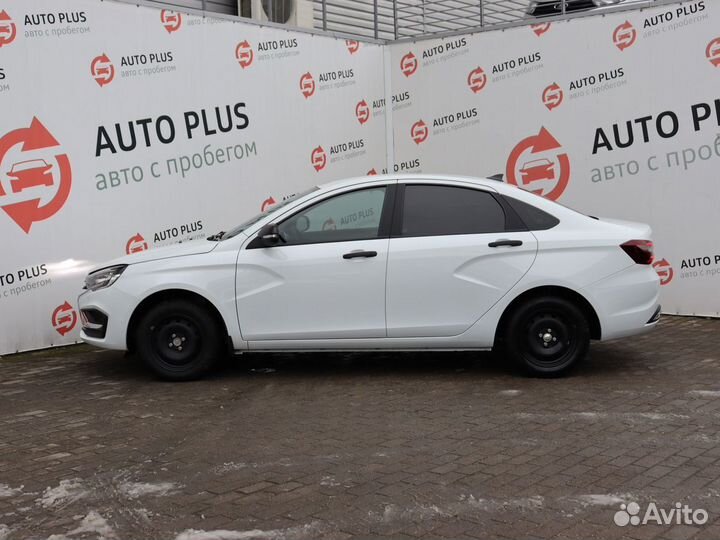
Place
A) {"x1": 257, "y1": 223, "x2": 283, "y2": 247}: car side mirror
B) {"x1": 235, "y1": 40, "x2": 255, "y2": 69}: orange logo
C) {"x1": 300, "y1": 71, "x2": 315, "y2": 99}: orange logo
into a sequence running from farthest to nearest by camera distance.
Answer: {"x1": 300, "y1": 71, "x2": 315, "y2": 99}: orange logo, {"x1": 235, "y1": 40, "x2": 255, "y2": 69}: orange logo, {"x1": 257, "y1": 223, "x2": 283, "y2": 247}: car side mirror

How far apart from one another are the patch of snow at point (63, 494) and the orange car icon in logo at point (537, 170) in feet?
24.4

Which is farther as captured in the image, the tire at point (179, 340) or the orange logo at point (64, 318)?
the orange logo at point (64, 318)

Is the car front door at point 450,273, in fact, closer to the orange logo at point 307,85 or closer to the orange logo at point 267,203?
the orange logo at point 267,203

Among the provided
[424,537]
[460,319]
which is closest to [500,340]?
[460,319]

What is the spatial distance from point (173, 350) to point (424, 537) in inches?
141

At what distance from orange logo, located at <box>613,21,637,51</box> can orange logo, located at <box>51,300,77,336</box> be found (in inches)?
284

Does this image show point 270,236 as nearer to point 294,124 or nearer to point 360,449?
point 360,449

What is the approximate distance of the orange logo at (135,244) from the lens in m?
8.94

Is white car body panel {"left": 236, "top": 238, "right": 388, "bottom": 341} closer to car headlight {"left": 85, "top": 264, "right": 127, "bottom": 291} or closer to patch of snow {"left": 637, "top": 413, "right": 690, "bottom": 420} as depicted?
car headlight {"left": 85, "top": 264, "right": 127, "bottom": 291}

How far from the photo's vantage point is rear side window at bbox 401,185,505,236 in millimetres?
6523

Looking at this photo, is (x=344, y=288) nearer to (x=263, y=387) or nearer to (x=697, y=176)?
(x=263, y=387)

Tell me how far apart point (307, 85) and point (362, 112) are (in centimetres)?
103

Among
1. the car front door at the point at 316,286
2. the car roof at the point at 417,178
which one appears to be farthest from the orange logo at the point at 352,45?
the car front door at the point at 316,286

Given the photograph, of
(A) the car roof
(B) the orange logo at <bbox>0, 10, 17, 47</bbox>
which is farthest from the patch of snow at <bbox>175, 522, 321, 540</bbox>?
(B) the orange logo at <bbox>0, 10, 17, 47</bbox>
